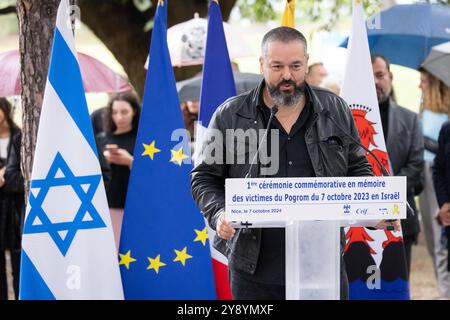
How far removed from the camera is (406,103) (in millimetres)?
22688

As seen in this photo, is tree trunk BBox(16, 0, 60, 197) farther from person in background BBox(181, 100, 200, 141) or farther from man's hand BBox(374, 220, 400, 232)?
man's hand BBox(374, 220, 400, 232)

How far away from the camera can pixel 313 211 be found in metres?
3.65

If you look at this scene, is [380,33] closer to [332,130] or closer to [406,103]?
[332,130]

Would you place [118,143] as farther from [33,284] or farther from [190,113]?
[33,284]

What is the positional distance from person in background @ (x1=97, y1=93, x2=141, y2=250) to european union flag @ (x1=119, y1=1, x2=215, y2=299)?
133cm

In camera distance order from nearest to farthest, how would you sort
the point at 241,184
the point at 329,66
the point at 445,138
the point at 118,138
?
the point at 241,184, the point at 445,138, the point at 118,138, the point at 329,66

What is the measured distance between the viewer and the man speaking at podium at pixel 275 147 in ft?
14.3

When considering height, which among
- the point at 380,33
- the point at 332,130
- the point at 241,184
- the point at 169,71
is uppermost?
the point at 380,33

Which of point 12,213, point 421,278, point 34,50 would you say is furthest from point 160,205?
point 421,278

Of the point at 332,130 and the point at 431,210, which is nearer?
the point at 332,130

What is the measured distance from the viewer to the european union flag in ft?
21.7
